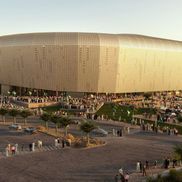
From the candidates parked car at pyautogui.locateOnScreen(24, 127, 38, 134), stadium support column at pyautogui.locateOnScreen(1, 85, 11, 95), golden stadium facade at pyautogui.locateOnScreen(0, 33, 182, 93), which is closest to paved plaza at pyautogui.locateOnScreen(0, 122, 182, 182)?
parked car at pyautogui.locateOnScreen(24, 127, 38, 134)

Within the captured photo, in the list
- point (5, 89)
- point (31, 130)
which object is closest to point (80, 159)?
point (31, 130)

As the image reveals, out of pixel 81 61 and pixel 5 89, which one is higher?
pixel 81 61

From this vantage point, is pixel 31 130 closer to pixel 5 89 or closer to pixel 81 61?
pixel 81 61

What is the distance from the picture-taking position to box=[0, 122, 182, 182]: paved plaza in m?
28.4

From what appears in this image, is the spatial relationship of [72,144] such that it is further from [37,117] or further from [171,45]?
[171,45]

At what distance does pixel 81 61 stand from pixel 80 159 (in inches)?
2575

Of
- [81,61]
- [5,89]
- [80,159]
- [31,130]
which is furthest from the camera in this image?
[5,89]

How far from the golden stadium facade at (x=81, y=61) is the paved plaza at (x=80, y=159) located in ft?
181

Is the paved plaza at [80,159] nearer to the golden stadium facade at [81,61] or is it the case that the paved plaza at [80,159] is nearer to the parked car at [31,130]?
the parked car at [31,130]

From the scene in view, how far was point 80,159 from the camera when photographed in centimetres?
3319

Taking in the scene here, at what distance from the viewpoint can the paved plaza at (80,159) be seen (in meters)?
28.4

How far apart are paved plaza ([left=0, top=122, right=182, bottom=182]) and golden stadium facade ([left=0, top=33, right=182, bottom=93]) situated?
55077 mm

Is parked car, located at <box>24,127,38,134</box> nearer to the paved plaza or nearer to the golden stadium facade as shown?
the paved plaza

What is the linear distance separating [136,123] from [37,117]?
14.8 meters
